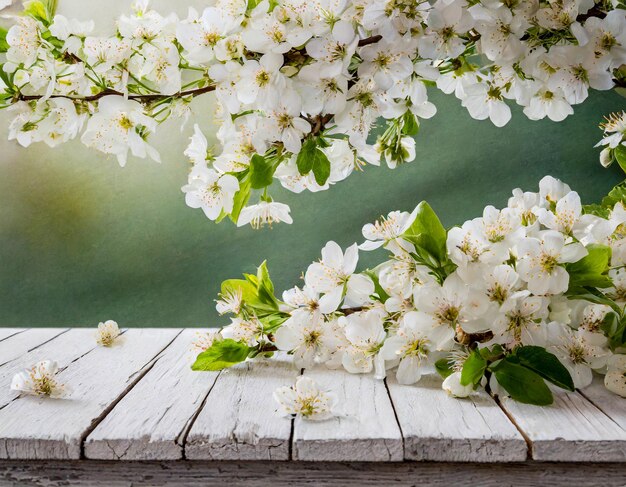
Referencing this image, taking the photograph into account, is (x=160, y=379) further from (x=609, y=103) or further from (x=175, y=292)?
(x=609, y=103)

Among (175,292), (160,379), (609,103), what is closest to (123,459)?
(160,379)

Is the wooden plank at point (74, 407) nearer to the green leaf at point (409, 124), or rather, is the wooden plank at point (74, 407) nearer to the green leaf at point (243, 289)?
the green leaf at point (243, 289)

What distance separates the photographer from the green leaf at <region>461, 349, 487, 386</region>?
0.95m

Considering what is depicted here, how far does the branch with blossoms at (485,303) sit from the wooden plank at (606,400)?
1 centimetres

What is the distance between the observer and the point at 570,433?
0.84 m

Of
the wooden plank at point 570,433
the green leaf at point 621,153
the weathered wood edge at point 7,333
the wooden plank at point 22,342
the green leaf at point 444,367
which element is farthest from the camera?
the weathered wood edge at point 7,333

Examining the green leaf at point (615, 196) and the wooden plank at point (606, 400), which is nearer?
the wooden plank at point (606, 400)

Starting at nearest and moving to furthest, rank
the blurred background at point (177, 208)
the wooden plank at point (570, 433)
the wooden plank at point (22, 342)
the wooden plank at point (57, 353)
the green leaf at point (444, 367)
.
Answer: the wooden plank at point (570, 433)
the green leaf at point (444, 367)
the wooden plank at point (57, 353)
the wooden plank at point (22, 342)
the blurred background at point (177, 208)

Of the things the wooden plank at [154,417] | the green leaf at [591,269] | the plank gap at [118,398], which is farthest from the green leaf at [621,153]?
the plank gap at [118,398]

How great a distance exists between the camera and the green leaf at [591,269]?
0.98 meters

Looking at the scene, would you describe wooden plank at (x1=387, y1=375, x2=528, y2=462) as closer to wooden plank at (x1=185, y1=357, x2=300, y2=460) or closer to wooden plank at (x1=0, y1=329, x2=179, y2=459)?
wooden plank at (x1=185, y1=357, x2=300, y2=460)

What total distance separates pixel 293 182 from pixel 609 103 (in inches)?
68.7

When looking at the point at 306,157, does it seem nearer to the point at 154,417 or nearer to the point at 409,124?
the point at 409,124

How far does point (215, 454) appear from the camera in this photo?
85 cm
